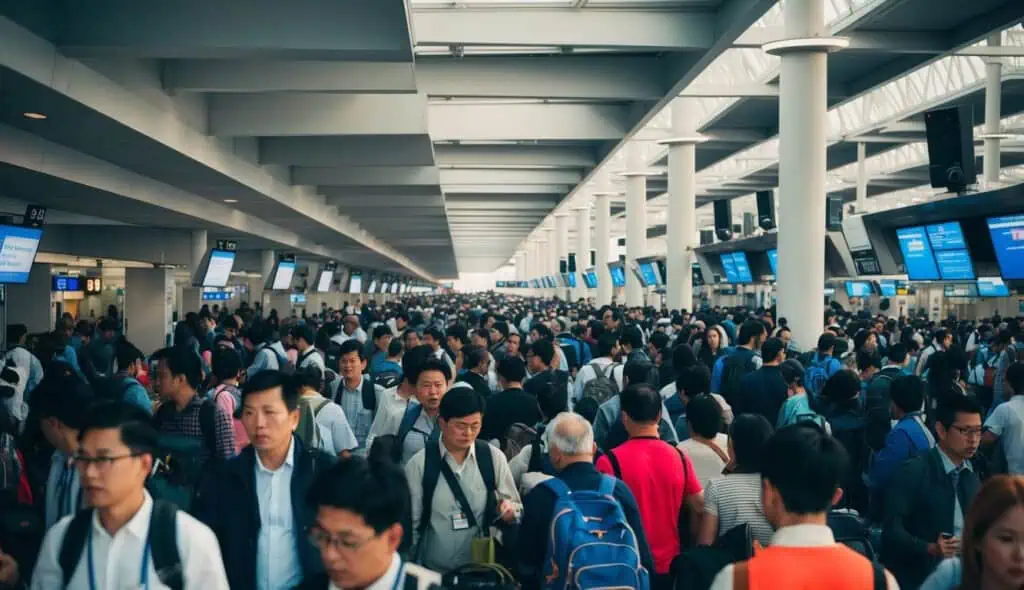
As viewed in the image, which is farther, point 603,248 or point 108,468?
point 603,248

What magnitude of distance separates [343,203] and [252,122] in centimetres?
1503

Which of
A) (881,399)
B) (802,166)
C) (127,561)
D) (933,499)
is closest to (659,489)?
(933,499)

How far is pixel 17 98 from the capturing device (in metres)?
10.8

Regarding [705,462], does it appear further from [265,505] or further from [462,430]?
[265,505]

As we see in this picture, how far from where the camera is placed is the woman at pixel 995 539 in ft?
11.5

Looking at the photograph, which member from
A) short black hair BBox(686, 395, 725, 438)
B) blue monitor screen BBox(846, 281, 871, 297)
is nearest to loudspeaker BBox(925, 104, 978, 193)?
short black hair BBox(686, 395, 725, 438)

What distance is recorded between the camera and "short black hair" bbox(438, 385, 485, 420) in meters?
5.85

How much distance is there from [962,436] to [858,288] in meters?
39.1

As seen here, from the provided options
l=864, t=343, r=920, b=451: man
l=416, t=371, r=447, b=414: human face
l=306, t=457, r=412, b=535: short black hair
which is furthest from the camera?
l=864, t=343, r=920, b=451: man

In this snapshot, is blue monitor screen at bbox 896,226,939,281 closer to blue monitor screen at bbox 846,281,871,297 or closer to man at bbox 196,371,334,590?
man at bbox 196,371,334,590

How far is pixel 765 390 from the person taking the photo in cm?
1023

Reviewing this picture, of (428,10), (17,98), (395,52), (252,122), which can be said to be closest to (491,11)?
(428,10)

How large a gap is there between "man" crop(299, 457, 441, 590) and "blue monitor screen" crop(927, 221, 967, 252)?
12716 millimetres

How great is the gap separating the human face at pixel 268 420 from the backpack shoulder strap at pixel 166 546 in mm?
1066
